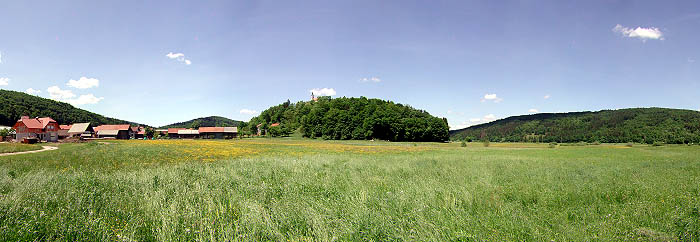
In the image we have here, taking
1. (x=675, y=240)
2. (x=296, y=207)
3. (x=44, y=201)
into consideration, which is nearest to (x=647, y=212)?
(x=675, y=240)

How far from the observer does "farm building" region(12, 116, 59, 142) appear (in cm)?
6500

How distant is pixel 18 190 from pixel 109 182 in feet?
6.45

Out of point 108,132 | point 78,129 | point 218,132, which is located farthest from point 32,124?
point 218,132

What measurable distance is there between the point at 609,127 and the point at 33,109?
829ft

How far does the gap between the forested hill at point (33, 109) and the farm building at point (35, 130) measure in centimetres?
6340

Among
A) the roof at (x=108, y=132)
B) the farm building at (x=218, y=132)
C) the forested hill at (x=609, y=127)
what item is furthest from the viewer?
the farm building at (x=218, y=132)

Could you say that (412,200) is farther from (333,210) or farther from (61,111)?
(61,111)

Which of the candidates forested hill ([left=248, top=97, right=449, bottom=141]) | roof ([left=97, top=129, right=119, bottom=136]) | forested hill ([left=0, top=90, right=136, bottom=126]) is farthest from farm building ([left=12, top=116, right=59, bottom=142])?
forested hill ([left=248, top=97, right=449, bottom=141])

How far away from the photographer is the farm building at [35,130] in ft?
213

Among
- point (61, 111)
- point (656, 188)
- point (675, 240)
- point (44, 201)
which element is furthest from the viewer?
point (61, 111)

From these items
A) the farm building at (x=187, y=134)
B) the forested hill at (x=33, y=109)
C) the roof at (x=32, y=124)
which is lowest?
the farm building at (x=187, y=134)

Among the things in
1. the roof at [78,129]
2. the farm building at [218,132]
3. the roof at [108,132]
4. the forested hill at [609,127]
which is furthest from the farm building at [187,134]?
the forested hill at [609,127]

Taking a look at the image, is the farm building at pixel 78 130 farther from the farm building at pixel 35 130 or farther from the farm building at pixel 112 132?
the farm building at pixel 35 130

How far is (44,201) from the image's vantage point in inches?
252
